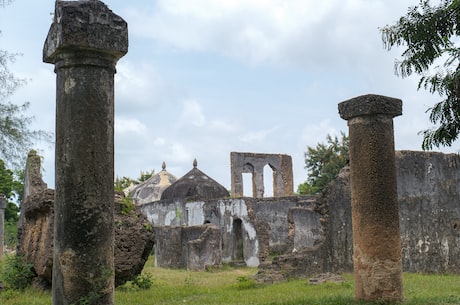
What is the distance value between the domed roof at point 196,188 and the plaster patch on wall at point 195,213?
0.75 meters

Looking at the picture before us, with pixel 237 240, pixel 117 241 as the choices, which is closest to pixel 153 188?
pixel 237 240

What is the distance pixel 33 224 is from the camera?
424 inches

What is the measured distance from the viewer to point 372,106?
6.84 meters

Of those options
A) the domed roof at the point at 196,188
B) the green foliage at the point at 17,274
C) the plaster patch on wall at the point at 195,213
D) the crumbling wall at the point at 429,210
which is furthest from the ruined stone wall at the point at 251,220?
the green foliage at the point at 17,274

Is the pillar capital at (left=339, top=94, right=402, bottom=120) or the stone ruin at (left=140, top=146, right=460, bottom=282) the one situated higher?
the pillar capital at (left=339, top=94, right=402, bottom=120)

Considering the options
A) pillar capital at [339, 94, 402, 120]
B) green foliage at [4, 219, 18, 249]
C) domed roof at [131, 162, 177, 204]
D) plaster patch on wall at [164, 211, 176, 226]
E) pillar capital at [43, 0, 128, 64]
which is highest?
domed roof at [131, 162, 177, 204]

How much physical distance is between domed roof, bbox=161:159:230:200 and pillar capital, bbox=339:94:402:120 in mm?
19697

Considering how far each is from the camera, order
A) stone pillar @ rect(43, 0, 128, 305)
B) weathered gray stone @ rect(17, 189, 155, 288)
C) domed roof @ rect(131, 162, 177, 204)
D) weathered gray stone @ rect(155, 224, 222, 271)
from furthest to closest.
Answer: domed roof @ rect(131, 162, 177, 204), weathered gray stone @ rect(155, 224, 222, 271), weathered gray stone @ rect(17, 189, 155, 288), stone pillar @ rect(43, 0, 128, 305)

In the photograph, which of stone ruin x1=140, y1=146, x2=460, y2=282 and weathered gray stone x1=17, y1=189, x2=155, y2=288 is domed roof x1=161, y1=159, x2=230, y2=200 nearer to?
stone ruin x1=140, y1=146, x2=460, y2=282

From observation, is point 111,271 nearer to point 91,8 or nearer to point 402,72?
point 91,8

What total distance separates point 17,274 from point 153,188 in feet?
89.2

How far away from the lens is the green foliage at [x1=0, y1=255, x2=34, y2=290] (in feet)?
33.0

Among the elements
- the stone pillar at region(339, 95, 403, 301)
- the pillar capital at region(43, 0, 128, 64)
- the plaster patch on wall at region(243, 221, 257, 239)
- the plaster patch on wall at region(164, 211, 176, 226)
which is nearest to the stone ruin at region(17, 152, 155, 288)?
the stone pillar at region(339, 95, 403, 301)

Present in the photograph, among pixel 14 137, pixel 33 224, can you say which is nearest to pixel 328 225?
pixel 33 224
